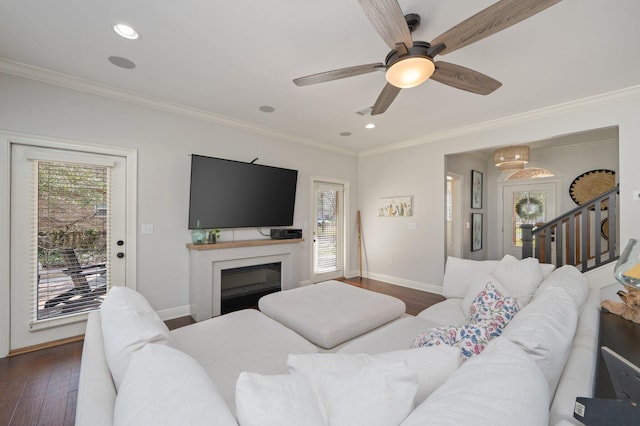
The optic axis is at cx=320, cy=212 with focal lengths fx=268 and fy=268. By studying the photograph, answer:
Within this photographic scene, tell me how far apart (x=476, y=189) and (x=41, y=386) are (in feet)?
23.3

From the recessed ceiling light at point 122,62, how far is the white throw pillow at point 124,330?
211 centimetres

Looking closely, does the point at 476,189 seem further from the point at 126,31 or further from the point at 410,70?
the point at 126,31

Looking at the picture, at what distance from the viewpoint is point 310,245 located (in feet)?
15.8

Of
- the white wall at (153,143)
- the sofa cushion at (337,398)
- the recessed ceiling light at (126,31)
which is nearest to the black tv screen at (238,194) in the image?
the white wall at (153,143)

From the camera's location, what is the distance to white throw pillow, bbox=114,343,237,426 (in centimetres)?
63

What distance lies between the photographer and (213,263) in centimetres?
344

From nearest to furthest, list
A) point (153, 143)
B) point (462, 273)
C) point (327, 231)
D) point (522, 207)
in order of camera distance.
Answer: point (462, 273)
point (153, 143)
point (327, 231)
point (522, 207)

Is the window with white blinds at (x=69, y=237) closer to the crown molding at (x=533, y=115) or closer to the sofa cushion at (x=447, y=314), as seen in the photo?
the sofa cushion at (x=447, y=314)

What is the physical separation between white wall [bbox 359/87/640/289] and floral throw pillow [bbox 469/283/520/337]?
2.42 meters

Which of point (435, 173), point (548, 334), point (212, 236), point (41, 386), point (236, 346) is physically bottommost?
point (41, 386)

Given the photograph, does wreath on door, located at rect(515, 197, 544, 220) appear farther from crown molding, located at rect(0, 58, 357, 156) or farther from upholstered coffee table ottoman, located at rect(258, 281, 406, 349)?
crown molding, located at rect(0, 58, 357, 156)

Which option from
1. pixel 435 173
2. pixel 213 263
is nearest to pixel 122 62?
pixel 213 263

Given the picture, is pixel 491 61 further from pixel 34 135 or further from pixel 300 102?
pixel 34 135

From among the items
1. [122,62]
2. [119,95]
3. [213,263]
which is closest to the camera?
[122,62]
